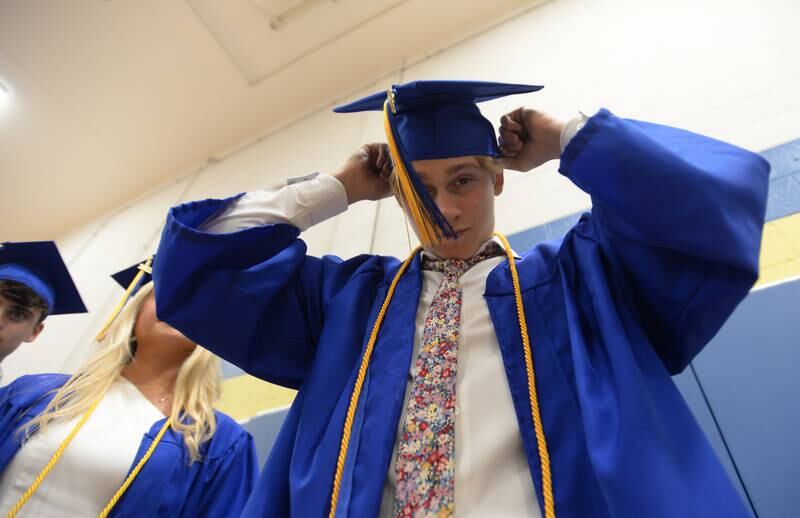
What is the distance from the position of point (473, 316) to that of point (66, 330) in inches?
112

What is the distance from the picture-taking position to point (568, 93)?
1836 mm

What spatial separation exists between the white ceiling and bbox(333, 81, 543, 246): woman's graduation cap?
2207 mm

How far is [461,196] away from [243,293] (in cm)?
47

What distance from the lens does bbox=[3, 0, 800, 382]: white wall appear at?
1.41 metres

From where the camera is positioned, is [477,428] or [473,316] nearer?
[477,428]

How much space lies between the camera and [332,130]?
2732mm

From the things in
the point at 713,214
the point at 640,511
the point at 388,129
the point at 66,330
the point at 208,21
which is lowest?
the point at 66,330

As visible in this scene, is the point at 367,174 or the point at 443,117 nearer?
the point at 443,117

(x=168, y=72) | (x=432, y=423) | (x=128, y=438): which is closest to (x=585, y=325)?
(x=432, y=423)

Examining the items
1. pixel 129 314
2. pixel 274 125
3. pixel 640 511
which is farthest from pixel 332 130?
pixel 640 511

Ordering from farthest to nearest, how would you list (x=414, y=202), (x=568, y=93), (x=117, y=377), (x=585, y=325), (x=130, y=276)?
(x=568, y=93)
(x=130, y=276)
(x=117, y=377)
(x=414, y=202)
(x=585, y=325)

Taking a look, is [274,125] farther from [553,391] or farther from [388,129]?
[553,391]

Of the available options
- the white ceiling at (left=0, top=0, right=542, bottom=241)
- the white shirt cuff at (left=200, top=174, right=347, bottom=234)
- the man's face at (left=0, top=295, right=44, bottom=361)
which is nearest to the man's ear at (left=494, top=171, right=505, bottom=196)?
the white shirt cuff at (left=200, top=174, right=347, bottom=234)

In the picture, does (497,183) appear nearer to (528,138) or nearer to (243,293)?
(528,138)
